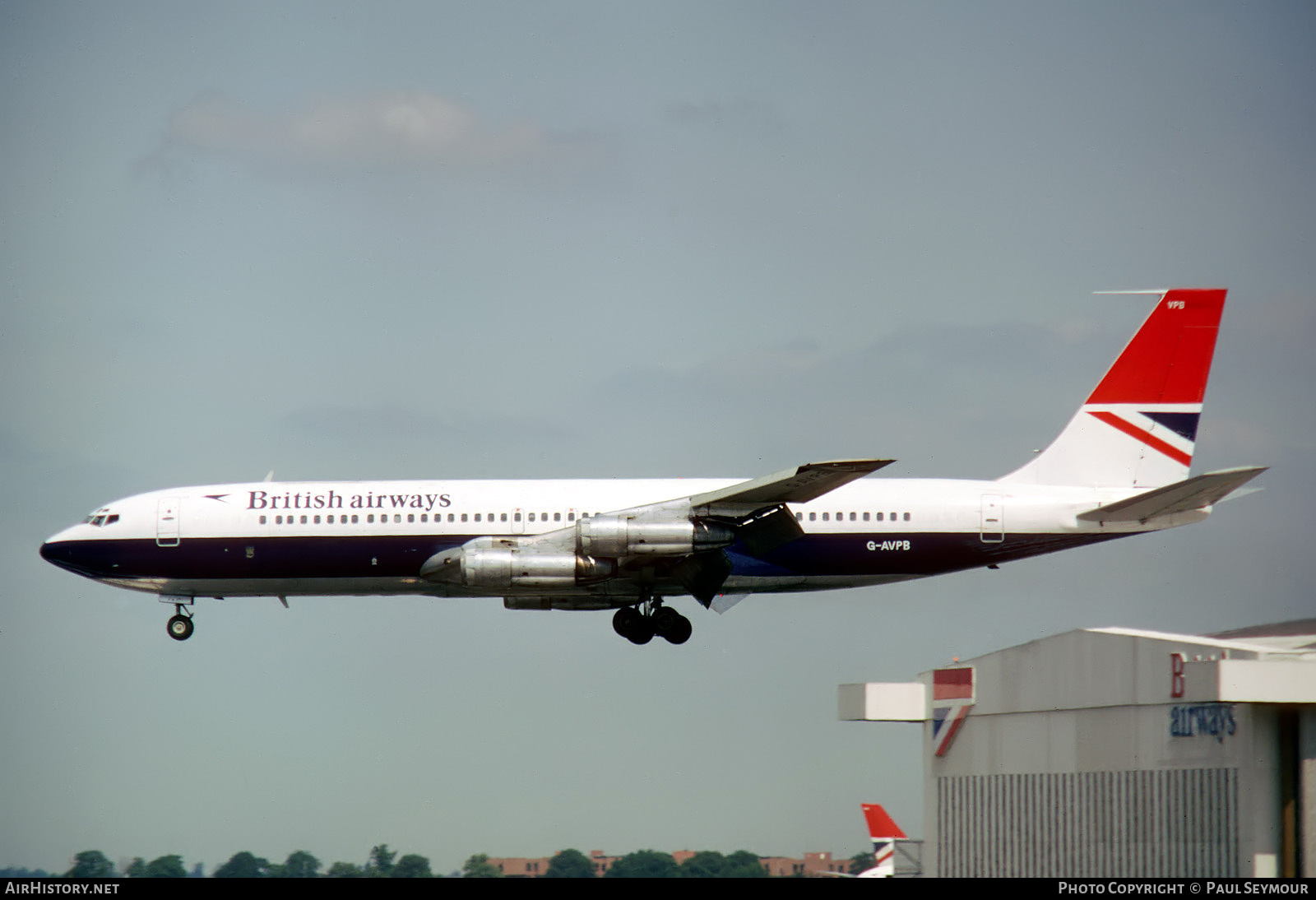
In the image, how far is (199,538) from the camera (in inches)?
1734

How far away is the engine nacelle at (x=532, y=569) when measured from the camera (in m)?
40.5

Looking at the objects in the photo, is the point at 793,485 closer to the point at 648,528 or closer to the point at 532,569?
the point at 648,528

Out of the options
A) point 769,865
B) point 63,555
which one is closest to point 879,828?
point 769,865

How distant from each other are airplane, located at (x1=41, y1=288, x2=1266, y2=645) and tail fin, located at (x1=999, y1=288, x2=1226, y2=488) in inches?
2.1

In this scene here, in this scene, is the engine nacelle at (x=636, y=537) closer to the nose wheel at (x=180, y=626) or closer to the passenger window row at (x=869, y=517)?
the passenger window row at (x=869, y=517)

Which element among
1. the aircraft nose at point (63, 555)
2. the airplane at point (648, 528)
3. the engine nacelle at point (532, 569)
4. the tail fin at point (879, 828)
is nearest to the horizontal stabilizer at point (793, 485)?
the airplane at point (648, 528)

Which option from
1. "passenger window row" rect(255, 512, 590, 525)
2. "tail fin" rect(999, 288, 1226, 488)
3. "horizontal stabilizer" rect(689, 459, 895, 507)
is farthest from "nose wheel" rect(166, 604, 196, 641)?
"tail fin" rect(999, 288, 1226, 488)

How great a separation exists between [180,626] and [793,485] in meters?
19.0

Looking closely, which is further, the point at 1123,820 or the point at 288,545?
the point at 1123,820

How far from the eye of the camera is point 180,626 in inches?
1821

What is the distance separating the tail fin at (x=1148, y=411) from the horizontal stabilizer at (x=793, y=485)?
7.40 m

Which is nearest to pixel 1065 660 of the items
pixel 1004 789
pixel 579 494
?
pixel 1004 789
